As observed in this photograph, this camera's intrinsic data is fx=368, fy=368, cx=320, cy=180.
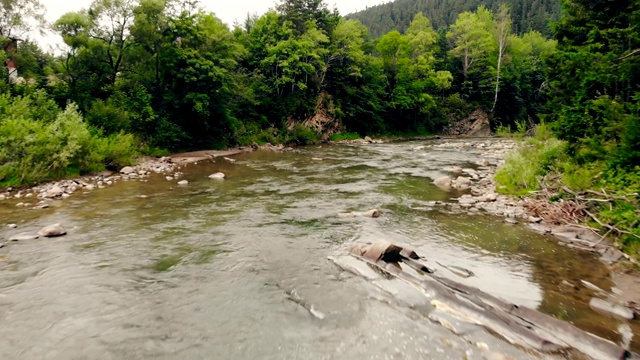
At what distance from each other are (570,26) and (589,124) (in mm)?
6516

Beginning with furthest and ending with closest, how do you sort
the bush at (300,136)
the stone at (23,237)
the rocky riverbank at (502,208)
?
the bush at (300,136)
the stone at (23,237)
the rocky riverbank at (502,208)

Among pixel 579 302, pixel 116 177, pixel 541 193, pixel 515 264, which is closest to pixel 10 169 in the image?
pixel 116 177

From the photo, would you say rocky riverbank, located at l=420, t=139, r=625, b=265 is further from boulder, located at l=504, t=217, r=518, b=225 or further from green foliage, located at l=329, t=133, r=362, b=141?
green foliage, located at l=329, t=133, r=362, b=141

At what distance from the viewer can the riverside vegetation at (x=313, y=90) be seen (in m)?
11.7

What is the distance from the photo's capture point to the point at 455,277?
724 cm

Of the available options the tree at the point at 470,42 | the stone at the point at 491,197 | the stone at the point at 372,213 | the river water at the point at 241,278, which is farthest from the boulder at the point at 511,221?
the tree at the point at 470,42

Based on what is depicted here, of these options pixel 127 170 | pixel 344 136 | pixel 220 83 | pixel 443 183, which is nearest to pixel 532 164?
pixel 443 183

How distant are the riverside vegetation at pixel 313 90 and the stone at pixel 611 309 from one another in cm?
273

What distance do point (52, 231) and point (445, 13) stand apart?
157647 mm

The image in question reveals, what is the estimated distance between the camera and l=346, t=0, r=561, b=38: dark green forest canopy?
113m

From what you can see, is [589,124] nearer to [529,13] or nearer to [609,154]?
[609,154]

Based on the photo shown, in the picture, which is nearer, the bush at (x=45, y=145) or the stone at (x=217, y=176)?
the bush at (x=45, y=145)

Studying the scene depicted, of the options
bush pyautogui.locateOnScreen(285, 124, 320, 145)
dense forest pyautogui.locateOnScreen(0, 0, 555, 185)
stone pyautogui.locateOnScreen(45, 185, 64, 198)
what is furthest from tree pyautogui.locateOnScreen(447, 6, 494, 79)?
stone pyautogui.locateOnScreen(45, 185, 64, 198)

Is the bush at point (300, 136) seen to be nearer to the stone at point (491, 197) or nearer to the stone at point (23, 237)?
the stone at point (491, 197)
